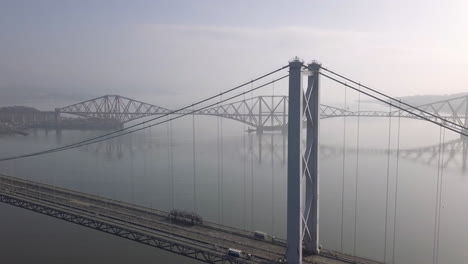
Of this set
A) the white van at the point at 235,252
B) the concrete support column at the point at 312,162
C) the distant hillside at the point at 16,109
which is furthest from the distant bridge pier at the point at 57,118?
the concrete support column at the point at 312,162

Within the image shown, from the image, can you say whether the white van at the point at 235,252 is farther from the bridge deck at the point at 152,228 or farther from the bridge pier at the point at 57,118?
the bridge pier at the point at 57,118

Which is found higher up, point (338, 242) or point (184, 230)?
point (184, 230)

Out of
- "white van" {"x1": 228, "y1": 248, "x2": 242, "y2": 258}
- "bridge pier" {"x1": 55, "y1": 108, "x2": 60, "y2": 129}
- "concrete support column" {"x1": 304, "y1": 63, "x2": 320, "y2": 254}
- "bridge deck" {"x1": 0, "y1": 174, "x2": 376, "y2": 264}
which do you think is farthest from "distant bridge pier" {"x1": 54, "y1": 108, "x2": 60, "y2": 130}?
"concrete support column" {"x1": 304, "y1": 63, "x2": 320, "y2": 254}

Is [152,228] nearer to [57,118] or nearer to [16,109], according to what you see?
[57,118]

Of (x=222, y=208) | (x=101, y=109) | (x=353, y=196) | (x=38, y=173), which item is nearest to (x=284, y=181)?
(x=353, y=196)

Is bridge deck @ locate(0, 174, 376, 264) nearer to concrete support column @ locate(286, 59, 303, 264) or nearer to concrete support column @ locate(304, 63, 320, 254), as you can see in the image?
concrete support column @ locate(304, 63, 320, 254)

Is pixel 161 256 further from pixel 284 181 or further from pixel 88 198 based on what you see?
pixel 284 181
